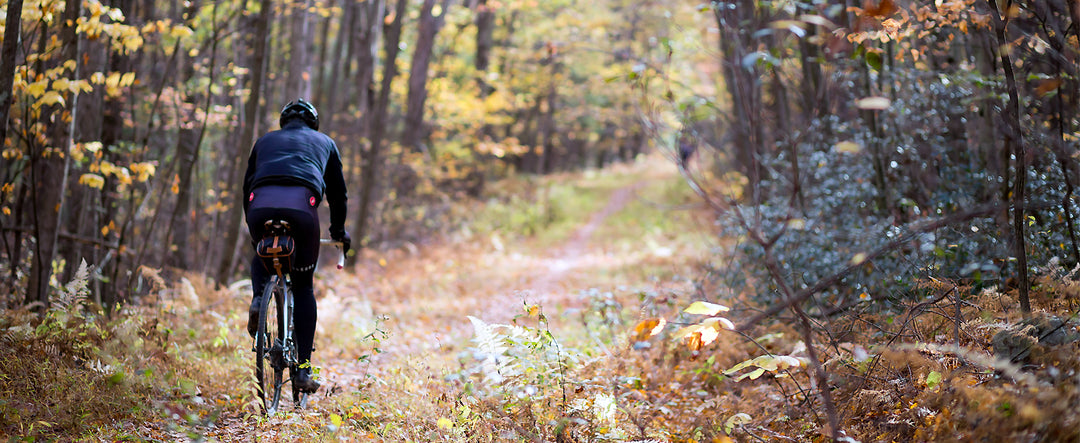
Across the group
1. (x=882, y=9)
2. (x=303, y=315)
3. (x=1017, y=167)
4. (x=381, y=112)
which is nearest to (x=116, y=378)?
(x=303, y=315)

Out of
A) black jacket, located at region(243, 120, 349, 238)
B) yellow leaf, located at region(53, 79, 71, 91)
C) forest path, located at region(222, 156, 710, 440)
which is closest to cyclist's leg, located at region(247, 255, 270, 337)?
black jacket, located at region(243, 120, 349, 238)

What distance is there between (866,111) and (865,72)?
0.40 meters

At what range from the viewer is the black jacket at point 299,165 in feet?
14.9

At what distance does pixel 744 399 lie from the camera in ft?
15.9

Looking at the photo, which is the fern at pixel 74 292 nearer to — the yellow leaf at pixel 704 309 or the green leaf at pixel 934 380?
the yellow leaf at pixel 704 309

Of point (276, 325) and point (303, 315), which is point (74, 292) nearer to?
point (276, 325)

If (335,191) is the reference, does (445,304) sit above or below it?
below

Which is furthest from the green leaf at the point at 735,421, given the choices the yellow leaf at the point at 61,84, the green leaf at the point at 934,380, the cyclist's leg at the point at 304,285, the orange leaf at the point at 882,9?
the yellow leaf at the point at 61,84

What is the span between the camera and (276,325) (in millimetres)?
4809

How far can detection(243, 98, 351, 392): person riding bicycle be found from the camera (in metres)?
4.47

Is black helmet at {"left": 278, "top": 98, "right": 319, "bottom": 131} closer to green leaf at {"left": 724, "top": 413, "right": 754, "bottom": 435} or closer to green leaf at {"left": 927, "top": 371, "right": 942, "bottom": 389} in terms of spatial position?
green leaf at {"left": 724, "top": 413, "right": 754, "bottom": 435}

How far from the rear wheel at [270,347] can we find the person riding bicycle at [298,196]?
75 mm

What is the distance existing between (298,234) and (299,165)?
46 cm

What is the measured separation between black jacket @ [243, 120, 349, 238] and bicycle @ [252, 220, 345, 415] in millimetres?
329
